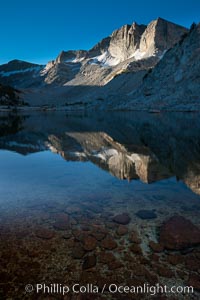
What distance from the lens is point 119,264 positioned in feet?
19.3

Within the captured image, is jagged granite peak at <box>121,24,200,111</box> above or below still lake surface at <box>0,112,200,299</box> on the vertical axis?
above

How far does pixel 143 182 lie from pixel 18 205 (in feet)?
18.2

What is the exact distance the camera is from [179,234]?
6.97 meters

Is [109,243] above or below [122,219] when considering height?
below

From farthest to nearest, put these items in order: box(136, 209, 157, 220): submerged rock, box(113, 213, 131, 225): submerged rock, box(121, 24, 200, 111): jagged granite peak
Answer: box(121, 24, 200, 111): jagged granite peak → box(136, 209, 157, 220): submerged rock → box(113, 213, 131, 225): submerged rock

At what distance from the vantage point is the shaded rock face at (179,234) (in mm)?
6586

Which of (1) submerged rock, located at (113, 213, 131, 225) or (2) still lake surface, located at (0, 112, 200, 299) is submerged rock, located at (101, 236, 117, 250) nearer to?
(2) still lake surface, located at (0, 112, 200, 299)

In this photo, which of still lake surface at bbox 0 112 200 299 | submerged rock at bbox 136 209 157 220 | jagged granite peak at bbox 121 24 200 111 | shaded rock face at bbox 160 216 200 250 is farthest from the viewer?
jagged granite peak at bbox 121 24 200 111

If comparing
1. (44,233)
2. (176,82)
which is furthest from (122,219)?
(176,82)

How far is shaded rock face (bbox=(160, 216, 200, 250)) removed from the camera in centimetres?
659

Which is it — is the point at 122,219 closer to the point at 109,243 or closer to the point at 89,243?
the point at 109,243

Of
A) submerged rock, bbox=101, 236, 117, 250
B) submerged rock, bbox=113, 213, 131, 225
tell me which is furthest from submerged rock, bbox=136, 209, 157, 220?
submerged rock, bbox=101, 236, 117, 250

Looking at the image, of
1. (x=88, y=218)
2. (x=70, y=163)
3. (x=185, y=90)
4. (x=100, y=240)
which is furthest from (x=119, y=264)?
(x=185, y=90)

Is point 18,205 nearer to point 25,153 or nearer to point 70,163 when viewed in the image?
point 70,163
